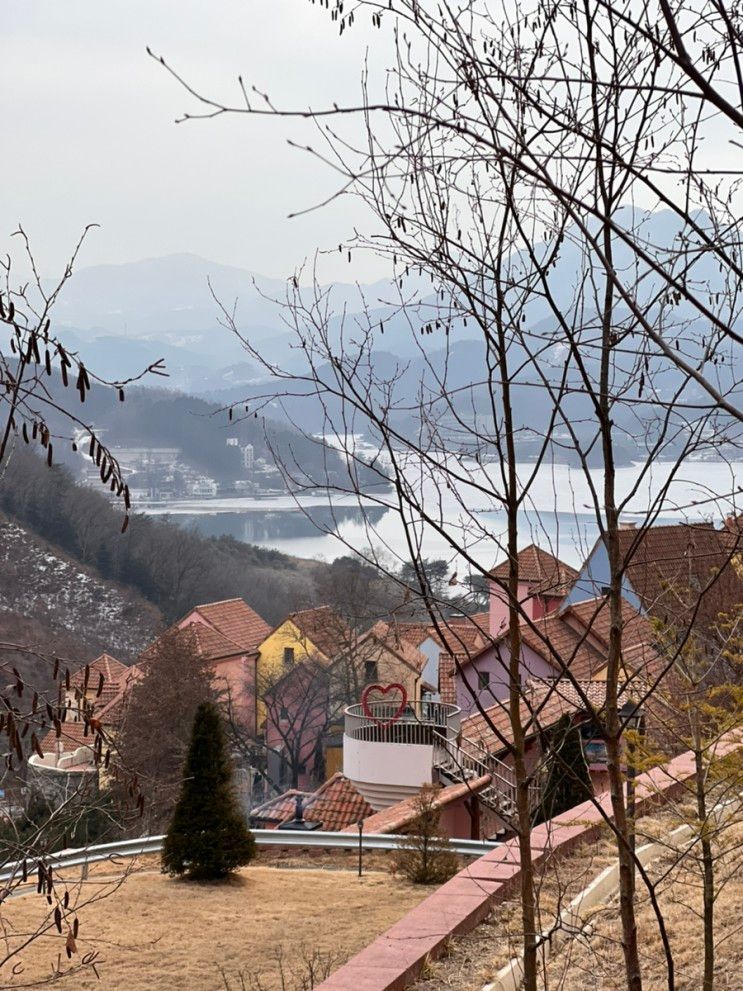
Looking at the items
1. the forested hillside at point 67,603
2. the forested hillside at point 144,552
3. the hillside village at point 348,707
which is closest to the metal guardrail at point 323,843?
the hillside village at point 348,707

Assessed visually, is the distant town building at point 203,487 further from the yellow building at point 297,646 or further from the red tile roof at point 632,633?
the red tile roof at point 632,633

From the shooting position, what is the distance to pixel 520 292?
3.62m

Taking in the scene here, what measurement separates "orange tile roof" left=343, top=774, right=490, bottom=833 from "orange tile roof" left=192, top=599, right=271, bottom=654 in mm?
19594

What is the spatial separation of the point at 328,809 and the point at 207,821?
8.13m

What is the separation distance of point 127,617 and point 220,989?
152 feet

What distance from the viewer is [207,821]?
12.1 meters

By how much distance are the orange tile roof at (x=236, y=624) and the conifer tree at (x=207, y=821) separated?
22759 millimetres

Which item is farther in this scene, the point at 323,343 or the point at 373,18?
the point at 323,343

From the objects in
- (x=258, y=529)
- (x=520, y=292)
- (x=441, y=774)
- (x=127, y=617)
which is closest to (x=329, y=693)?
(x=441, y=774)

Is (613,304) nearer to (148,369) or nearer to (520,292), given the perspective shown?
(520,292)

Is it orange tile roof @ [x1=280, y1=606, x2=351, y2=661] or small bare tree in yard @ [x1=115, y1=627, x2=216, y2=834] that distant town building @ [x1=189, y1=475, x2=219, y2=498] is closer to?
orange tile roof @ [x1=280, y1=606, x2=351, y2=661]

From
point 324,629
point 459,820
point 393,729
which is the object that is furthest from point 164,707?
point 324,629

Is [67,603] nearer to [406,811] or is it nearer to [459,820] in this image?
[459,820]

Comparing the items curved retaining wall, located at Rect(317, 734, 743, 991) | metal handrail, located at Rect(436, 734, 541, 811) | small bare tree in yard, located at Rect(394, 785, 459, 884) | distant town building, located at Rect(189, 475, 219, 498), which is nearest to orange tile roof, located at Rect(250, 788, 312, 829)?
metal handrail, located at Rect(436, 734, 541, 811)
